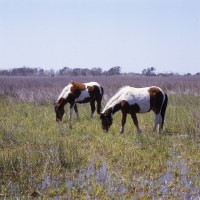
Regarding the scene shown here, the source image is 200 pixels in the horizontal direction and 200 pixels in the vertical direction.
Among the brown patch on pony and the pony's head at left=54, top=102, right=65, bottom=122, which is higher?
the brown patch on pony

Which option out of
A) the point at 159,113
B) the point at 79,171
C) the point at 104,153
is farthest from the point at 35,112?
the point at 79,171

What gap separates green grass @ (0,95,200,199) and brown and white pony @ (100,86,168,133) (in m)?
0.41

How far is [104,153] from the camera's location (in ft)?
23.2

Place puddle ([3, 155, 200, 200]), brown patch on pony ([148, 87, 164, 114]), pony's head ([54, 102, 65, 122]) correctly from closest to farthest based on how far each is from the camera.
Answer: puddle ([3, 155, 200, 200]), brown patch on pony ([148, 87, 164, 114]), pony's head ([54, 102, 65, 122])

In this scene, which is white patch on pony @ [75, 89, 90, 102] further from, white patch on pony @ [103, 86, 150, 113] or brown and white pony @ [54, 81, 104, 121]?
white patch on pony @ [103, 86, 150, 113]

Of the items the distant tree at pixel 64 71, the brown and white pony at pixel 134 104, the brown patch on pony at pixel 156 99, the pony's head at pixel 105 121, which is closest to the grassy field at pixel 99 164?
the pony's head at pixel 105 121

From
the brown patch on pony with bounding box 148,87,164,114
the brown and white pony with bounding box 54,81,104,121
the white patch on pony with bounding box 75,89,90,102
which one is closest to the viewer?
the brown patch on pony with bounding box 148,87,164,114

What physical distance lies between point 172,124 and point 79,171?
4.82 meters

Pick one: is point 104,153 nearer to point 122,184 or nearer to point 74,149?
point 74,149

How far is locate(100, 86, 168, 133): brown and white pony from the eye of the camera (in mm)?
9023

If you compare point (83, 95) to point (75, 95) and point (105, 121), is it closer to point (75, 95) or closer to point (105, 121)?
point (75, 95)

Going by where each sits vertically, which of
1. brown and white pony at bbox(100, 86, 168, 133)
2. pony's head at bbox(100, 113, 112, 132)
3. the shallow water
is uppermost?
brown and white pony at bbox(100, 86, 168, 133)

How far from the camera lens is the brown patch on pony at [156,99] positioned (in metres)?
9.15

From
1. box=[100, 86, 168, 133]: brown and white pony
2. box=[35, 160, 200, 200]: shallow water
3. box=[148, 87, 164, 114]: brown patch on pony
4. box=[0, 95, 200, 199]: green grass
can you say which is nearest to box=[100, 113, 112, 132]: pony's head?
box=[100, 86, 168, 133]: brown and white pony
